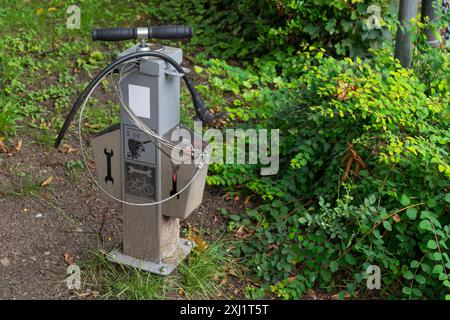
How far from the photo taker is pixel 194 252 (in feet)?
14.5

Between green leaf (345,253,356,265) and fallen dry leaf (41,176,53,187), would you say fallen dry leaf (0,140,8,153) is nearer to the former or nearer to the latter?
fallen dry leaf (41,176,53,187)

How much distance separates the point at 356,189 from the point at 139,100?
A: 1568mm

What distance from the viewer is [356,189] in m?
4.68

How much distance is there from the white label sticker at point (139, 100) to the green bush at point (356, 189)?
121cm

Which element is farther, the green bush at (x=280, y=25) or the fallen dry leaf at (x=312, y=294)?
the green bush at (x=280, y=25)

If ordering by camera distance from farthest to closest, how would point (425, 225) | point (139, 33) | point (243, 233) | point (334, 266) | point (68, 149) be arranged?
point (68, 149) → point (243, 233) → point (334, 266) → point (425, 225) → point (139, 33)

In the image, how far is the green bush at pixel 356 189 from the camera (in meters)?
4.36

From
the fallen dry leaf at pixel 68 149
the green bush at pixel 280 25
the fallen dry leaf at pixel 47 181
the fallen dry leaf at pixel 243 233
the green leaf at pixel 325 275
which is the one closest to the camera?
the green leaf at pixel 325 275

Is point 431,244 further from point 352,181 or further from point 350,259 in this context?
point 352,181

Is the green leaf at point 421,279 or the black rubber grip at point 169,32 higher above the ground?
the black rubber grip at point 169,32

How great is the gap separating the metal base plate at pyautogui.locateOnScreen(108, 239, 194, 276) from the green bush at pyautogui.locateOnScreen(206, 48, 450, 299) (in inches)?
18.5

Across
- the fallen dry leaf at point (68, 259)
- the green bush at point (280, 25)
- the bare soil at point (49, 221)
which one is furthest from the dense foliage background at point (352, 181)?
the fallen dry leaf at point (68, 259)

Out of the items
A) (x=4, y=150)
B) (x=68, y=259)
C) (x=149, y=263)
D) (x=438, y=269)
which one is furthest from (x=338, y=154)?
(x=4, y=150)

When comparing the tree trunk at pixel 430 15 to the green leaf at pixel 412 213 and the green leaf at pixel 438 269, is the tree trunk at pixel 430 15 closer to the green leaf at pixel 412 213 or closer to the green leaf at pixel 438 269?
the green leaf at pixel 412 213
